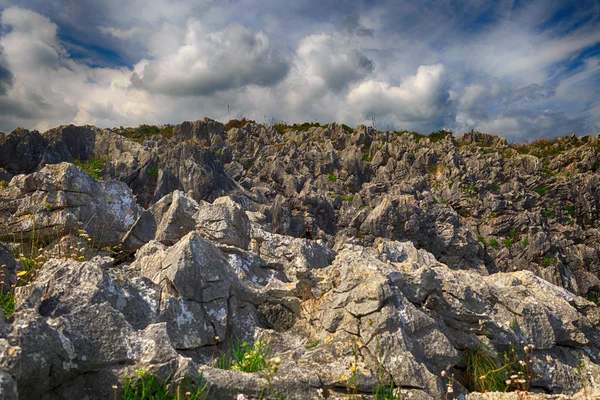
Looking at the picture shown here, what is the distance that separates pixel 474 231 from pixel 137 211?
41721mm

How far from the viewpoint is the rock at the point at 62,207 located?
26.0ft

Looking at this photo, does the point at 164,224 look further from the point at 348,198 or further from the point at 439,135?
the point at 439,135

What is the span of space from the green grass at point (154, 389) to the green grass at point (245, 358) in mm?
597

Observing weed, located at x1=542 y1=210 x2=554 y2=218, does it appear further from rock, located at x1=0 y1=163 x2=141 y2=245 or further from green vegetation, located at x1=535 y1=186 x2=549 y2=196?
rock, located at x1=0 y1=163 x2=141 y2=245

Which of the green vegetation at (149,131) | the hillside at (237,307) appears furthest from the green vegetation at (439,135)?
the hillside at (237,307)

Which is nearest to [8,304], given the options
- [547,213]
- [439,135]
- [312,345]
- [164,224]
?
[312,345]

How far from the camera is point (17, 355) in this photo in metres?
2.80

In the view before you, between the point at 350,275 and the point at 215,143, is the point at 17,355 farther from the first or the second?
the point at 215,143

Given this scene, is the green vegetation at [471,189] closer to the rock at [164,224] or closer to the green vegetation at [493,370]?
the rock at [164,224]

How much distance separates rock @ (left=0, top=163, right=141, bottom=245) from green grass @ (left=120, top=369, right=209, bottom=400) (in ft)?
17.0

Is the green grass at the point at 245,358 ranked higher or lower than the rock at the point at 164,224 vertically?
lower

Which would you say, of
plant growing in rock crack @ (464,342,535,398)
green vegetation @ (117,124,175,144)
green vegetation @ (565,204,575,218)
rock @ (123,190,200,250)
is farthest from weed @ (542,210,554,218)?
green vegetation @ (117,124,175,144)

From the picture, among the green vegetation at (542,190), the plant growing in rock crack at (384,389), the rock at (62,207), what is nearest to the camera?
the plant growing in rock crack at (384,389)

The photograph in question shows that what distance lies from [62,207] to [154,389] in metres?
6.44
